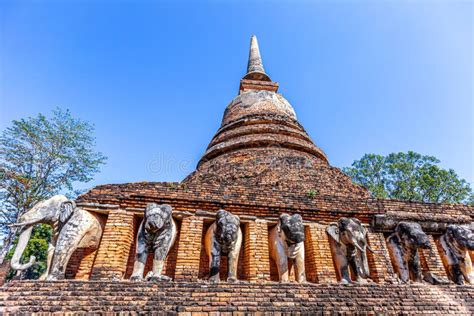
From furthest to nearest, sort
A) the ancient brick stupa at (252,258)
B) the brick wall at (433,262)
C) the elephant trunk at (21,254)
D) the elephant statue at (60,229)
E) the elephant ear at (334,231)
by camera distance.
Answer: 1. the brick wall at (433,262)
2. the elephant ear at (334,231)
3. the elephant statue at (60,229)
4. the elephant trunk at (21,254)
5. the ancient brick stupa at (252,258)

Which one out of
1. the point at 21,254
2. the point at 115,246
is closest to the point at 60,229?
the point at 21,254

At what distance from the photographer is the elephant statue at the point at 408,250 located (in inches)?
203

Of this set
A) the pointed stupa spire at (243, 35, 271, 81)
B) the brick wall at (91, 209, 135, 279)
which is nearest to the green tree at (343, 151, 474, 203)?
the pointed stupa spire at (243, 35, 271, 81)

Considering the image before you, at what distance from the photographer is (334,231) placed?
537 centimetres

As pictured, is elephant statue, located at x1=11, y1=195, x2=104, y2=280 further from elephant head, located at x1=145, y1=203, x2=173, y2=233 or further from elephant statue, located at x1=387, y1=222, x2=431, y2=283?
elephant statue, located at x1=387, y1=222, x2=431, y2=283

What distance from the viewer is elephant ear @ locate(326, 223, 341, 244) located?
207 inches

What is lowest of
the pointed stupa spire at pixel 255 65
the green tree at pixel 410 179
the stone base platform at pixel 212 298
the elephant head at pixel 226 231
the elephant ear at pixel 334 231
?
the stone base platform at pixel 212 298

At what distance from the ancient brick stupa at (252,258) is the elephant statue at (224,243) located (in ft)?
0.91

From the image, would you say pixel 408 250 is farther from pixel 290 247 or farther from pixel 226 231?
pixel 226 231

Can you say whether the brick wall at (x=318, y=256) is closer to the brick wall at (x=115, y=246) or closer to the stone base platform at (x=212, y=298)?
the stone base platform at (x=212, y=298)

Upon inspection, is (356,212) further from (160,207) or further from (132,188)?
(132,188)

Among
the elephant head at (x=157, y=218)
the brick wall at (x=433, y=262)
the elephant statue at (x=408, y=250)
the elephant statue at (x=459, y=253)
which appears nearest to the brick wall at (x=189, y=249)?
the elephant head at (x=157, y=218)

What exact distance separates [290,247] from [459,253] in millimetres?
3413

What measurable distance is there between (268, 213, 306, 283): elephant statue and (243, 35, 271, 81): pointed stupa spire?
48.6ft
